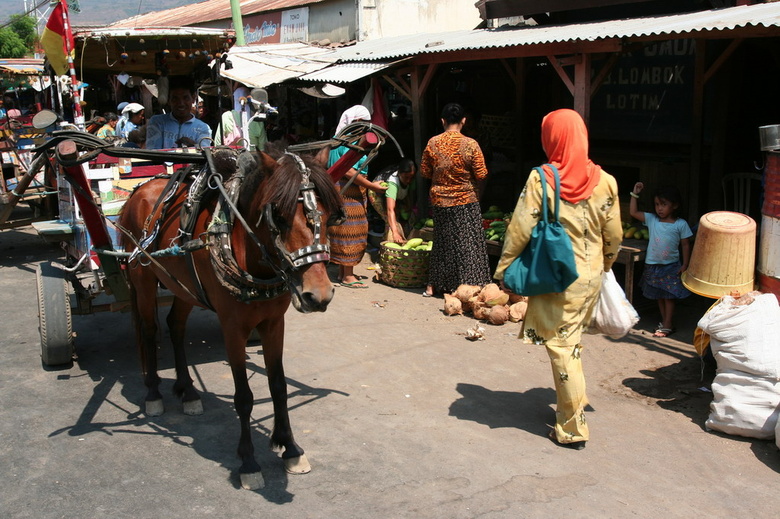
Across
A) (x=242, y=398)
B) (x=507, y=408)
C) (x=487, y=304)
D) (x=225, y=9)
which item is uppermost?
(x=225, y=9)

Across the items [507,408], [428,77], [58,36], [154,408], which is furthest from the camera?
[428,77]

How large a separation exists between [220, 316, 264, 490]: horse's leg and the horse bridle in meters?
0.77

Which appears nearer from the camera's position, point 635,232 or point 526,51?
point 635,232

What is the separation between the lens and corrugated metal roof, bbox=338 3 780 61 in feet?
18.9

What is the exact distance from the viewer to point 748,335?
14.9ft

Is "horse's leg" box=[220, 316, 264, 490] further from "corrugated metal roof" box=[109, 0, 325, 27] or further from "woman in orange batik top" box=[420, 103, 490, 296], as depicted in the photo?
"corrugated metal roof" box=[109, 0, 325, 27]

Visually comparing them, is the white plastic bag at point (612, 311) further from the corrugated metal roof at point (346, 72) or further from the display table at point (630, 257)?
the corrugated metal roof at point (346, 72)

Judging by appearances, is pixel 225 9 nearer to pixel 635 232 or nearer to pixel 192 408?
pixel 635 232

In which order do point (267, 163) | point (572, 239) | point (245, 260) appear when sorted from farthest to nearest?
point (572, 239)
point (245, 260)
point (267, 163)

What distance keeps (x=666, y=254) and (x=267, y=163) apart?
14.2ft

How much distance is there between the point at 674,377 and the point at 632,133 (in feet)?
16.4

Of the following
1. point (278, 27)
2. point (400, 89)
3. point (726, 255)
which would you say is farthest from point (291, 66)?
point (726, 255)

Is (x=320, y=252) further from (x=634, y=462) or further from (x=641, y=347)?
(x=641, y=347)

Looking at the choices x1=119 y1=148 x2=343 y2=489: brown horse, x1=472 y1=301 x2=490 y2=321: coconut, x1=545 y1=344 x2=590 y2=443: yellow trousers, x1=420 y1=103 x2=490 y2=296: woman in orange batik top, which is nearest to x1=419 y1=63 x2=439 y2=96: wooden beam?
x1=420 y1=103 x2=490 y2=296: woman in orange batik top
